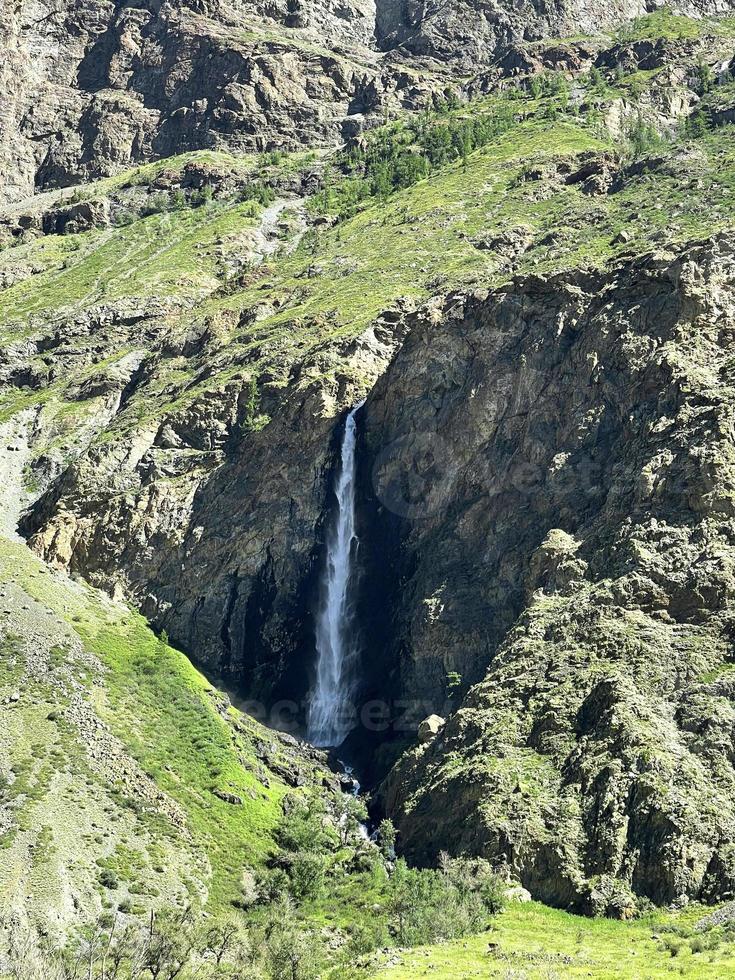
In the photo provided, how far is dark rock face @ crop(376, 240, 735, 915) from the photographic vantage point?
225 feet

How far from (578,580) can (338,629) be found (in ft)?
86.8

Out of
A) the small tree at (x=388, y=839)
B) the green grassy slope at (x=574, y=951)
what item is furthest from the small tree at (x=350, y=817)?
the green grassy slope at (x=574, y=951)

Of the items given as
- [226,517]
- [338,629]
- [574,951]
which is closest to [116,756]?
[338,629]

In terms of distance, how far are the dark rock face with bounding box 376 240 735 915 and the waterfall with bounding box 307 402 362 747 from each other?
15.7 ft

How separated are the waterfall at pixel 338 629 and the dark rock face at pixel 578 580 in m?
4.78

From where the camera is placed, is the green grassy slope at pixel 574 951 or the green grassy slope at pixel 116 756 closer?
the green grassy slope at pixel 574 951

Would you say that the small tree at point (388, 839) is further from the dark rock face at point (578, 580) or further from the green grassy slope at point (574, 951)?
the green grassy slope at point (574, 951)

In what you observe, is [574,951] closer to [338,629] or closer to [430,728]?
[430,728]

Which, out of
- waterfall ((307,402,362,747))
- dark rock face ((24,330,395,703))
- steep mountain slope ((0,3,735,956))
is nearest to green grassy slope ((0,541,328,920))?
steep mountain slope ((0,3,735,956))

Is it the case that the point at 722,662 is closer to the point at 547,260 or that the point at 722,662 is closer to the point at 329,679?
the point at 329,679

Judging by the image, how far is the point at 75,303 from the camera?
575ft

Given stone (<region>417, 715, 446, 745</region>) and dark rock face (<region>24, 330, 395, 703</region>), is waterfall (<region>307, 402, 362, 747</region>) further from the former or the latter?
stone (<region>417, 715, 446, 745</region>)

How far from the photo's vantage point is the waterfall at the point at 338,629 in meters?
97.4

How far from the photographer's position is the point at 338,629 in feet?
335
